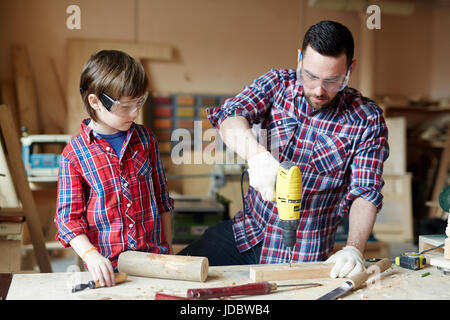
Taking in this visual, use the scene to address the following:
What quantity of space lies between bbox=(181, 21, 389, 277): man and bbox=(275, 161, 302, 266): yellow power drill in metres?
0.26

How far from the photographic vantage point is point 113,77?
4.79 feet

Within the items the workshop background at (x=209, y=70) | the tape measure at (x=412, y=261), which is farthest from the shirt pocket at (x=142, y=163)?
the workshop background at (x=209, y=70)

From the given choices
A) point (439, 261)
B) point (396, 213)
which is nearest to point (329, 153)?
point (439, 261)

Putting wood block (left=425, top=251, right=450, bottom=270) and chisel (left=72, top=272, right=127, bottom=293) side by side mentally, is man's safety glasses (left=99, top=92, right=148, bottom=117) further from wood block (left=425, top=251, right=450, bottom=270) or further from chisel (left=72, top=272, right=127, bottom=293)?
wood block (left=425, top=251, right=450, bottom=270)

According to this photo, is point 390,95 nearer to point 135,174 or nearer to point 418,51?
point 418,51

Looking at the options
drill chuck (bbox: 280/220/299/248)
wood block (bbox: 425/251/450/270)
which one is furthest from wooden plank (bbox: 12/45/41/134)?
wood block (bbox: 425/251/450/270)

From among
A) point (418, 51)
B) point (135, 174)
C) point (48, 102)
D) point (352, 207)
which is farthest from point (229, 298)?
point (418, 51)

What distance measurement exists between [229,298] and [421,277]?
67 cm

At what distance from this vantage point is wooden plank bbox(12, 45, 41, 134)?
4496mm

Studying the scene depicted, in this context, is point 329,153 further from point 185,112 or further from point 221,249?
point 185,112

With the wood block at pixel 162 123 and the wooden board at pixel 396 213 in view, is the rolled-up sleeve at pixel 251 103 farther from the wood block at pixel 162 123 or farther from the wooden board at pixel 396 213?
the wooden board at pixel 396 213

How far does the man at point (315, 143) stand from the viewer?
1594 mm

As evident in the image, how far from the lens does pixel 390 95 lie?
6.09 metres

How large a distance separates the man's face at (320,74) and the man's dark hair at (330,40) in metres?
0.02
